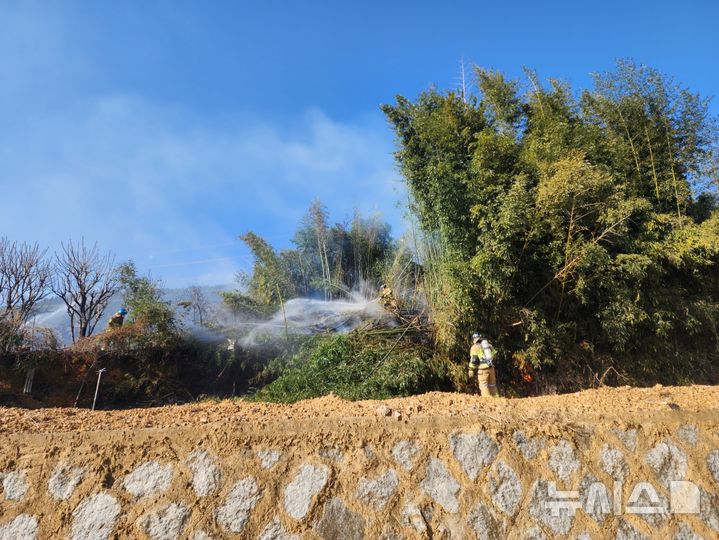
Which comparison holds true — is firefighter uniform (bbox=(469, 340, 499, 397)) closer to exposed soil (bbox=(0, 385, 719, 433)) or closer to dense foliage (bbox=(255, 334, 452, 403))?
dense foliage (bbox=(255, 334, 452, 403))

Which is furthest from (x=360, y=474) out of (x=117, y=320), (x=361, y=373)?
(x=117, y=320)

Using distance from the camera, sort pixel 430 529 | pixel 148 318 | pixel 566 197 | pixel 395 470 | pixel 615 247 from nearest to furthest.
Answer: pixel 430 529 → pixel 395 470 → pixel 566 197 → pixel 615 247 → pixel 148 318

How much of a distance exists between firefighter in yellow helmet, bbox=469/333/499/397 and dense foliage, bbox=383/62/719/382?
625 mm

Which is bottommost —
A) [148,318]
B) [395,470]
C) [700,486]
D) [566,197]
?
[700,486]

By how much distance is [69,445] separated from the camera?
3180 millimetres

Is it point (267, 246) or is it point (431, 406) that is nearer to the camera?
point (431, 406)

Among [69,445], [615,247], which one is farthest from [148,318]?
[615,247]

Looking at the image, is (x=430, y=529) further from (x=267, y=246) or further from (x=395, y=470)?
(x=267, y=246)

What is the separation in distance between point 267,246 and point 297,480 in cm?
917

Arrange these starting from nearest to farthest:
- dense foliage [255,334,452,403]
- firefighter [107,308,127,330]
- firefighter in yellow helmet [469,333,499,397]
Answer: firefighter in yellow helmet [469,333,499,397] → dense foliage [255,334,452,403] → firefighter [107,308,127,330]

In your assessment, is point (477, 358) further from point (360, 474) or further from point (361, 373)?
point (360, 474)

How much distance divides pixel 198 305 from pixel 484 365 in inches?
311

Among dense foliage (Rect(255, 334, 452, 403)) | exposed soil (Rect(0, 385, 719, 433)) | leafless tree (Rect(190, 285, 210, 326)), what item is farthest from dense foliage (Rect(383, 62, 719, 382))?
leafless tree (Rect(190, 285, 210, 326))

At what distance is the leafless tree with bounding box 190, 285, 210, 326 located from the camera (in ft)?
36.0
